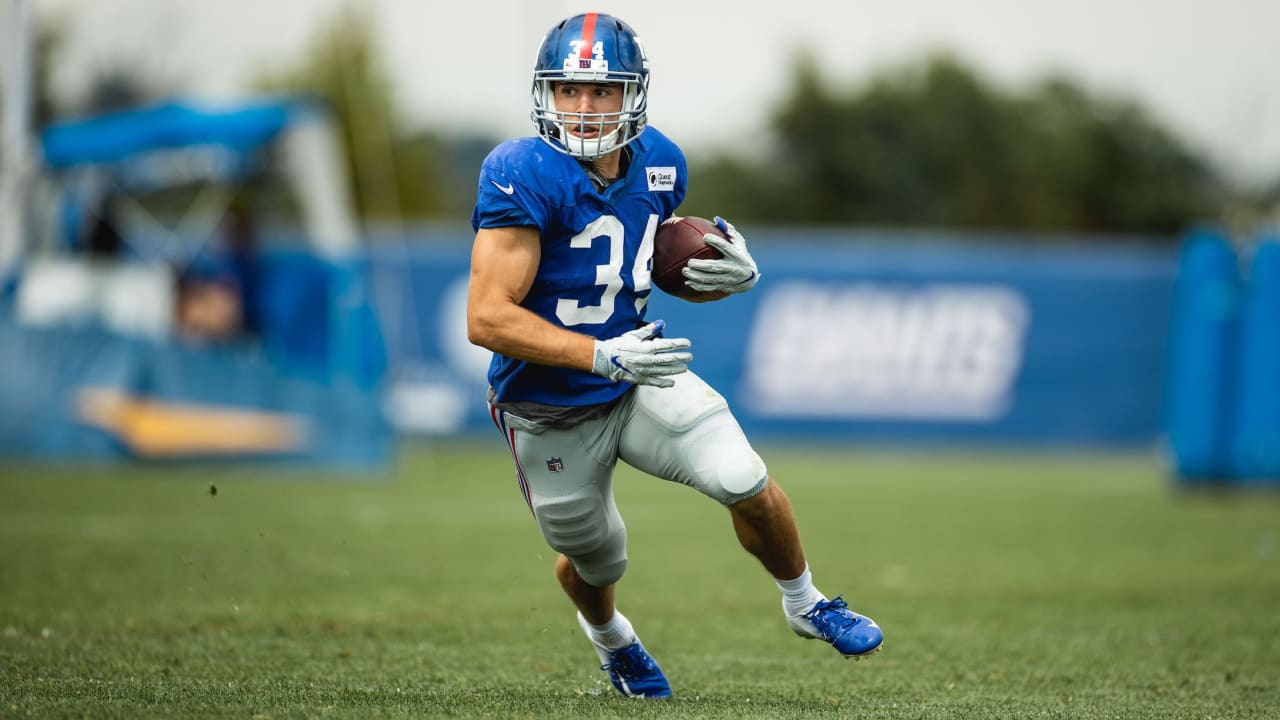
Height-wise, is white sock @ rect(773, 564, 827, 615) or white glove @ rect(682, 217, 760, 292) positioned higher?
white glove @ rect(682, 217, 760, 292)

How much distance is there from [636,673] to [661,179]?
1.40 meters

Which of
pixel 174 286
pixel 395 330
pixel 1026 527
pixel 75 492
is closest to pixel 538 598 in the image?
pixel 1026 527

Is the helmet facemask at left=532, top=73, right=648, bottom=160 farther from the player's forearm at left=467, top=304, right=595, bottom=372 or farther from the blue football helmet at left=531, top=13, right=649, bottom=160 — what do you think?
the player's forearm at left=467, top=304, right=595, bottom=372

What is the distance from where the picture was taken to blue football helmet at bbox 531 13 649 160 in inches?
160

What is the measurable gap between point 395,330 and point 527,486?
478 inches

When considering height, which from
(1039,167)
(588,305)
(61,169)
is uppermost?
(588,305)

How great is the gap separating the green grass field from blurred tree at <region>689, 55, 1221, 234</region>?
25.1 metres

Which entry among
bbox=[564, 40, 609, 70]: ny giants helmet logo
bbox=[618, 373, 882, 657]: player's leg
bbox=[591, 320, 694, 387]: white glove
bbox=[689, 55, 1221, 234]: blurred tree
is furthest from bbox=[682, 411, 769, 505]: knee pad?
bbox=[689, 55, 1221, 234]: blurred tree

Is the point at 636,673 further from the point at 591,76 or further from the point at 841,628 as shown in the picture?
the point at 591,76

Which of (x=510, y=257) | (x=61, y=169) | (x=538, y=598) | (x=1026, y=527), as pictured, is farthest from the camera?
(x=61, y=169)

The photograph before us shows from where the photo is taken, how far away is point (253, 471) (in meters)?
11.7

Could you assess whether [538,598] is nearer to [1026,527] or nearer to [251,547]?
[251,547]

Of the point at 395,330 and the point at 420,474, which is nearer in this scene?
the point at 420,474

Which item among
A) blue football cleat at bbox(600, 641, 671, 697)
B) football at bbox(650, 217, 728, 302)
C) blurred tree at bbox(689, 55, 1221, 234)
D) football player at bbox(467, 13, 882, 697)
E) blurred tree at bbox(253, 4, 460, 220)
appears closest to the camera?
football player at bbox(467, 13, 882, 697)
